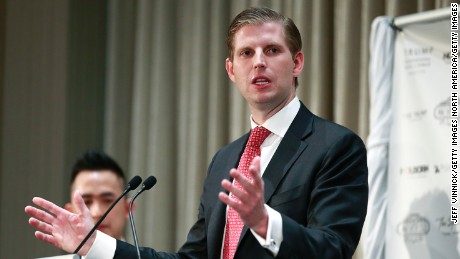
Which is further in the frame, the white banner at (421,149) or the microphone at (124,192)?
the white banner at (421,149)

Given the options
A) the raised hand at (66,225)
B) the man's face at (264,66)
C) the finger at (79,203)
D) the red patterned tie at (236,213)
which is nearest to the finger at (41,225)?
the raised hand at (66,225)

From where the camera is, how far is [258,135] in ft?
9.29

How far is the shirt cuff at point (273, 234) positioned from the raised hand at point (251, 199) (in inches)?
0.5

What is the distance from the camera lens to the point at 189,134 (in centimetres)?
519

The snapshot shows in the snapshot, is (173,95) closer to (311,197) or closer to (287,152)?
(287,152)

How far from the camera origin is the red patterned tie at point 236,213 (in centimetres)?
268

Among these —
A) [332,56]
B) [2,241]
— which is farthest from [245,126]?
[2,241]

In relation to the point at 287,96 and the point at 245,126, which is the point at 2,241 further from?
the point at 287,96

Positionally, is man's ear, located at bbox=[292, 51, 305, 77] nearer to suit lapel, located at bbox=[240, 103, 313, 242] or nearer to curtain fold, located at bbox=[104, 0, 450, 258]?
suit lapel, located at bbox=[240, 103, 313, 242]

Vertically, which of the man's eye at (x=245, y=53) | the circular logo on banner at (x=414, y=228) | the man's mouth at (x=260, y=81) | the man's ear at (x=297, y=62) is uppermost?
the man's eye at (x=245, y=53)

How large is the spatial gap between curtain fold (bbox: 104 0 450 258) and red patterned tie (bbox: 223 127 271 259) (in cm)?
173

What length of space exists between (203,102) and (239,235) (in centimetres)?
252

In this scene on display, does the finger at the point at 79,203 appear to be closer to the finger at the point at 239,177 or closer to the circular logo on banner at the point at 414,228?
the finger at the point at 239,177

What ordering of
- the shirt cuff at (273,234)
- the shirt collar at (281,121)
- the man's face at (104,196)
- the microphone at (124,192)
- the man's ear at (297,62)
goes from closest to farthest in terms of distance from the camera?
the shirt cuff at (273,234) < the microphone at (124,192) < the shirt collar at (281,121) < the man's ear at (297,62) < the man's face at (104,196)
